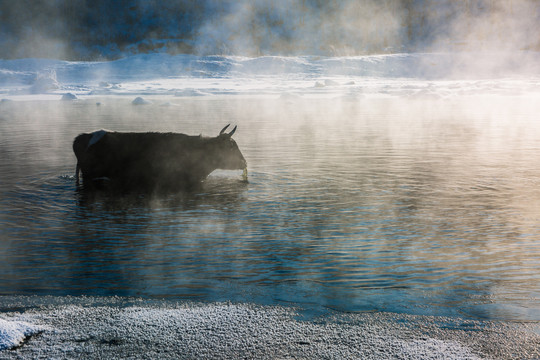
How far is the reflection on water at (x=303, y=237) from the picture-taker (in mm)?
5793

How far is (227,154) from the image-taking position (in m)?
12.2

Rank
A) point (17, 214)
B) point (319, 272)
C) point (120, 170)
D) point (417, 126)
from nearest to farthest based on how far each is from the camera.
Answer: point (319, 272), point (17, 214), point (120, 170), point (417, 126)

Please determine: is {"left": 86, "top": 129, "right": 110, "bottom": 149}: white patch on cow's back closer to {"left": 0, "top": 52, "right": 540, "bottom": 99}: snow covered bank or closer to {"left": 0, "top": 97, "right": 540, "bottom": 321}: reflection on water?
{"left": 0, "top": 97, "right": 540, "bottom": 321}: reflection on water

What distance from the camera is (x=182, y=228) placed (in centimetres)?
830

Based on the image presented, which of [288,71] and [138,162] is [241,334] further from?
[288,71]

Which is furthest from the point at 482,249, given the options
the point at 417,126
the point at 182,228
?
the point at 417,126

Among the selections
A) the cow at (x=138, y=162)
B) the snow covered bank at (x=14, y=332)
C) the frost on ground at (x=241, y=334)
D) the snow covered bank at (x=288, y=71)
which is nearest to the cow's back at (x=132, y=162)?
the cow at (x=138, y=162)

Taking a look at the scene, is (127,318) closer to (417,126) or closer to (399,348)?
(399,348)

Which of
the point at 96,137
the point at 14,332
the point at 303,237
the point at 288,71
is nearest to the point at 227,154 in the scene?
the point at 96,137

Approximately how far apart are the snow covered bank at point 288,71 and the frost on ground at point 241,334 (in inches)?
3194

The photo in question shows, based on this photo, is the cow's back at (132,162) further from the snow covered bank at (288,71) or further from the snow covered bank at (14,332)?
the snow covered bank at (288,71)

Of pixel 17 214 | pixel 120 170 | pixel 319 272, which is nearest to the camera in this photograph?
pixel 319 272

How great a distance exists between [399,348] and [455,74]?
135 metres

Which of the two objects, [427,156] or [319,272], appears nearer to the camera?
[319,272]
